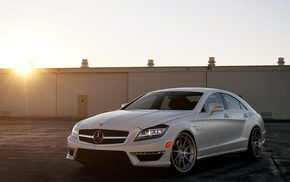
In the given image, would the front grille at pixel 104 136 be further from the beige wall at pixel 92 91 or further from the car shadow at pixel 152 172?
the beige wall at pixel 92 91

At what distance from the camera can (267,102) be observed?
111ft

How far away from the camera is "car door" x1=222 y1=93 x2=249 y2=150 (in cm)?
820

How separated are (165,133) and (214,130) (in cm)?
152

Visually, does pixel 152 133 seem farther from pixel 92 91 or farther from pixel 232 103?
pixel 92 91

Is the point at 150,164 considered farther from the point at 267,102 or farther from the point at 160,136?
the point at 267,102

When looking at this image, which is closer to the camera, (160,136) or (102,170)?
(160,136)

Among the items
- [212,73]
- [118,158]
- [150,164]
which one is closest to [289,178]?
[150,164]

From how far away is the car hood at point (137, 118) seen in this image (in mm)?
6484

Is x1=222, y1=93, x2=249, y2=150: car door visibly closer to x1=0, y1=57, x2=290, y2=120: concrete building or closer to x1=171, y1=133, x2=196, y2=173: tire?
x1=171, y1=133, x2=196, y2=173: tire

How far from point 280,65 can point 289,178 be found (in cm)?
2860

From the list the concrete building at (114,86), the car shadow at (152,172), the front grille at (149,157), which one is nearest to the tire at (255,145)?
the car shadow at (152,172)

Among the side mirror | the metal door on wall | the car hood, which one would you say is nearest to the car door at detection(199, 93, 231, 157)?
the side mirror

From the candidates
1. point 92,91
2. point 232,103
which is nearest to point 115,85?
point 92,91

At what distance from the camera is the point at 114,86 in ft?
118
